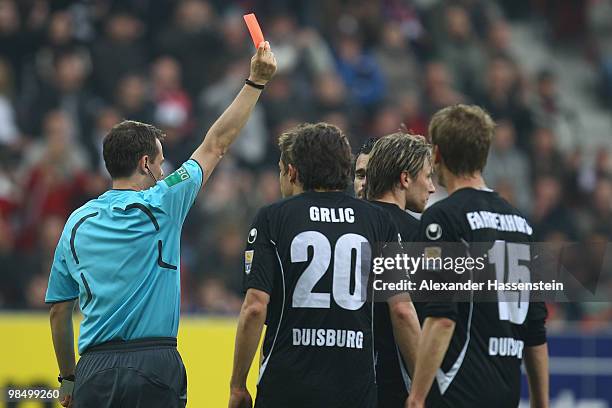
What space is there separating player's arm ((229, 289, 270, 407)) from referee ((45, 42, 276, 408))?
13.1 inches

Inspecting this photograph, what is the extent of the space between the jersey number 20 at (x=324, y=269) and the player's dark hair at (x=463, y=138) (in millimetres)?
585

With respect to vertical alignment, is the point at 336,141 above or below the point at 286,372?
above

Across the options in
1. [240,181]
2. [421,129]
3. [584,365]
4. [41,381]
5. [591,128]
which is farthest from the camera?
[591,128]

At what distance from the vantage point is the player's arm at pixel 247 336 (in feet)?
17.6

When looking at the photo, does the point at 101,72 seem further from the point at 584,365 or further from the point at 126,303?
the point at 126,303

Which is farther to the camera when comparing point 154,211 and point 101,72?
point 101,72

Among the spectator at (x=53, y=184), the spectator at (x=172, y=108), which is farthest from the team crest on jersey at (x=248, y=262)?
the spectator at (x=172, y=108)

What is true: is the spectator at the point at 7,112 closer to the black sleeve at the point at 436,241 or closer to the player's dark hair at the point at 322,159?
the player's dark hair at the point at 322,159

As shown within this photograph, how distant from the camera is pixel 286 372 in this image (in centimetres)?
540

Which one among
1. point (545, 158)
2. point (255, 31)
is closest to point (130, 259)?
point (255, 31)

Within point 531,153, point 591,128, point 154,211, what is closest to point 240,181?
point 531,153

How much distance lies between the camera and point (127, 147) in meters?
5.68

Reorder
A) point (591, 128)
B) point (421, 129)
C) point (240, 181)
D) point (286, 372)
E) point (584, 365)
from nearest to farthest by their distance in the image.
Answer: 1. point (286, 372)
2. point (584, 365)
3. point (240, 181)
4. point (421, 129)
5. point (591, 128)

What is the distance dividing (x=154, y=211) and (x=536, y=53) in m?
14.0
